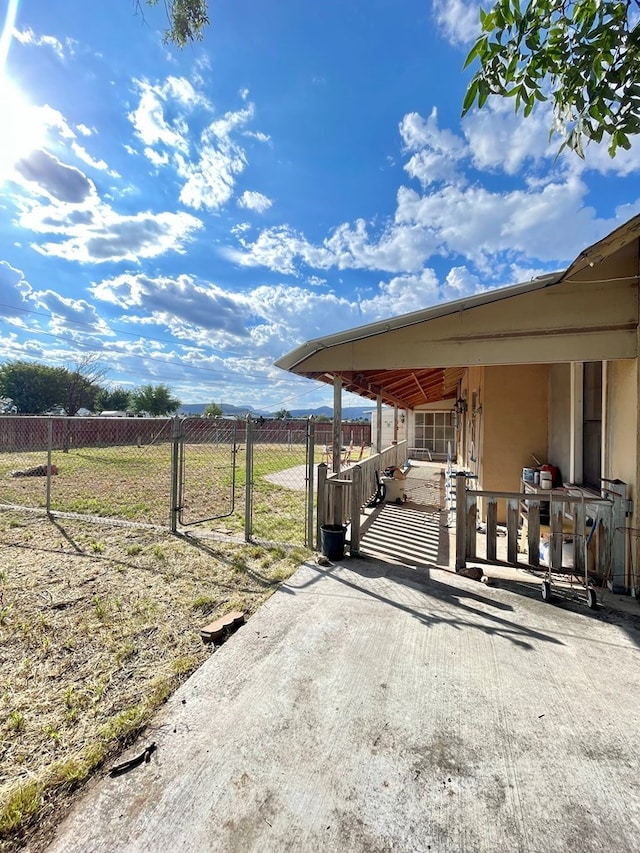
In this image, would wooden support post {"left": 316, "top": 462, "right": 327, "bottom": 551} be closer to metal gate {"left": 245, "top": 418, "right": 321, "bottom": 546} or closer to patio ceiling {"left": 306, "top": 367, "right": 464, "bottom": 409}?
metal gate {"left": 245, "top": 418, "right": 321, "bottom": 546}

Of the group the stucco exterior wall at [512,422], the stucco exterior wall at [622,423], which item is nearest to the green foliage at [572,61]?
the stucco exterior wall at [622,423]

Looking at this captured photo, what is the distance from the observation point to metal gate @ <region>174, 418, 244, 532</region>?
567 centimetres

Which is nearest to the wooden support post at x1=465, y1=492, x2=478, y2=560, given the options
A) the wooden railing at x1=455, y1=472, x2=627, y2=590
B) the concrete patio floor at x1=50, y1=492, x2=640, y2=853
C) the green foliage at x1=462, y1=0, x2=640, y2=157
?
the wooden railing at x1=455, y1=472, x2=627, y2=590

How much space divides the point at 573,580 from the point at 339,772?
3.41 m

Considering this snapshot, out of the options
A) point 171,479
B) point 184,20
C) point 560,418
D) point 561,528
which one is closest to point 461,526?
point 561,528

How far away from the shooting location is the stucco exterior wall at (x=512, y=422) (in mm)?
6414

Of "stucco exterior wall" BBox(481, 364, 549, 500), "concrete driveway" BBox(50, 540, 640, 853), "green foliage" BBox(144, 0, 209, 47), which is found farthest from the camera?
"stucco exterior wall" BBox(481, 364, 549, 500)

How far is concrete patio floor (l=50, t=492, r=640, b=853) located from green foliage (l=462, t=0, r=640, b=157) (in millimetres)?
3392

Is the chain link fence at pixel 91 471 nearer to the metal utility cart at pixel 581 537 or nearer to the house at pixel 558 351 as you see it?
the house at pixel 558 351

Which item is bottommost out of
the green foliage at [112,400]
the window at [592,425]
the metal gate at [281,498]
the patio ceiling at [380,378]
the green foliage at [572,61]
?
the metal gate at [281,498]

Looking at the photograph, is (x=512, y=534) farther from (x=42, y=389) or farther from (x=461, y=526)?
(x=42, y=389)

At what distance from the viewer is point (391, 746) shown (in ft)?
5.99

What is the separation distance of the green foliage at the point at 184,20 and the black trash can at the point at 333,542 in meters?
5.15

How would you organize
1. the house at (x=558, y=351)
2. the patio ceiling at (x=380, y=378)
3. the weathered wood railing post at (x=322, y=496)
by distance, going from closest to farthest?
the house at (x=558, y=351) < the weathered wood railing post at (x=322, y=496) < the patio ceiling at (x=380, y=378)
